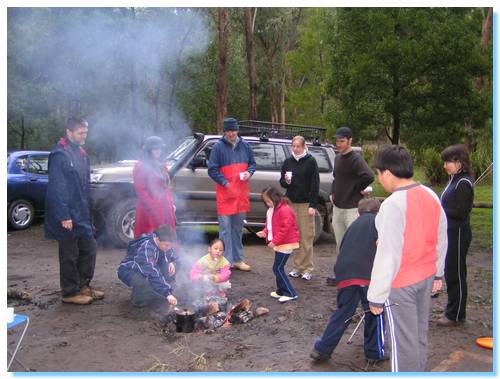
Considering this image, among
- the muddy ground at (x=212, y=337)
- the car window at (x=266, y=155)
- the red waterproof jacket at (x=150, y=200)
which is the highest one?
the car window at (x=266, y=155)

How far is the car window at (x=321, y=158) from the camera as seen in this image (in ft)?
30.3

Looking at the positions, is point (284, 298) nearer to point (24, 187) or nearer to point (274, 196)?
point (274, 196)

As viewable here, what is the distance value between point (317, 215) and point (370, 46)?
501 cm

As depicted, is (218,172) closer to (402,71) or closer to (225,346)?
(225,346)

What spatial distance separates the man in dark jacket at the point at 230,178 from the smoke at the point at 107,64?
5486 mm

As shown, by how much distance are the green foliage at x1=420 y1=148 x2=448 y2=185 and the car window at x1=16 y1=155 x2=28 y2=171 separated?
1186cm

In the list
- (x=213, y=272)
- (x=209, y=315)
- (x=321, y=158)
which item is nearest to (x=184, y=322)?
(x=209, y=315)

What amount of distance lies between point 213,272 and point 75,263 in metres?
1.43

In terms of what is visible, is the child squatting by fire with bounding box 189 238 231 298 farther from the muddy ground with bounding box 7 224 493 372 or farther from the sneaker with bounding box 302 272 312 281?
the sneaker with bounding box 302 272 312 281

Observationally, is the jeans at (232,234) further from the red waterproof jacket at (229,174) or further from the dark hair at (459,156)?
the dark hair at (459,156)

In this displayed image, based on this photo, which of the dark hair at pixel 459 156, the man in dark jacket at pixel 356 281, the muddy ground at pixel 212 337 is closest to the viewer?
the man in dark jacket at pixel 356 281

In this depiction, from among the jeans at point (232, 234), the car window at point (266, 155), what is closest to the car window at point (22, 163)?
the car window at point (266, 155)

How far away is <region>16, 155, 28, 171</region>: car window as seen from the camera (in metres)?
10.4
